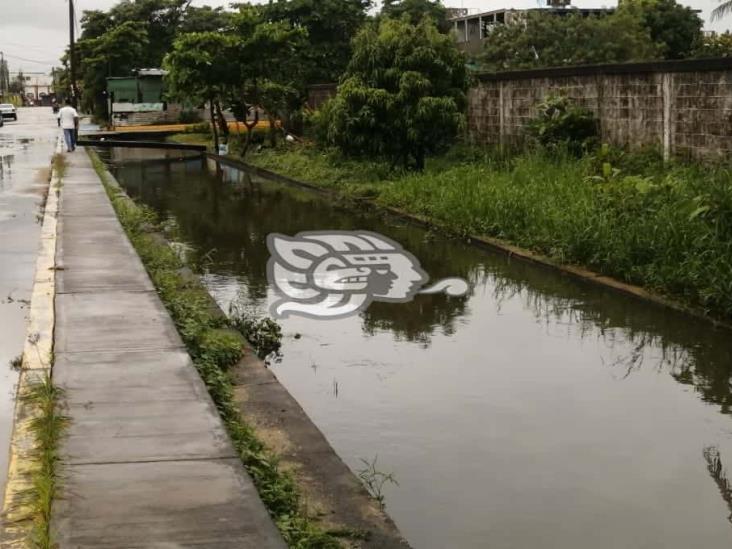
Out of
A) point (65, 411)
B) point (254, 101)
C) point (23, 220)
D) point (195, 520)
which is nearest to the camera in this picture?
point (195, 520)

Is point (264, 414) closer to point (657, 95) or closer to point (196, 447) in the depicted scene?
point (196, 447)

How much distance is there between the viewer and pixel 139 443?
4.50m

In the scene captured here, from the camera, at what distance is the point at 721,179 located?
946cm

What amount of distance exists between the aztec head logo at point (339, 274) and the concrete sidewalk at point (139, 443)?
1.64m

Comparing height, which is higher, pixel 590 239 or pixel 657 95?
pixel 657 95

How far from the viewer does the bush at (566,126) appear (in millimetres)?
15195

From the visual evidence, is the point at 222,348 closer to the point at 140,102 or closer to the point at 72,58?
the point at 140,102

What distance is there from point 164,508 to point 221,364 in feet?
8.19

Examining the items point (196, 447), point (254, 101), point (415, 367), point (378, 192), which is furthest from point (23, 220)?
point (254, 101)

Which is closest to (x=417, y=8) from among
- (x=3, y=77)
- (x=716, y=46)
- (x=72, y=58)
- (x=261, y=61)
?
(x=716, y=46)

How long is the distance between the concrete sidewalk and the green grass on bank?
14.2ft

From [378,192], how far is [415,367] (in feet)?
30.6

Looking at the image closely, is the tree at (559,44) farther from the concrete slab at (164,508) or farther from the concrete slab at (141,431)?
the concrete slab at (164,508)

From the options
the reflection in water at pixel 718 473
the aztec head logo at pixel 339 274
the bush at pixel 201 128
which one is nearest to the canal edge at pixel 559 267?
the aztec head logo at pixel 339 274
